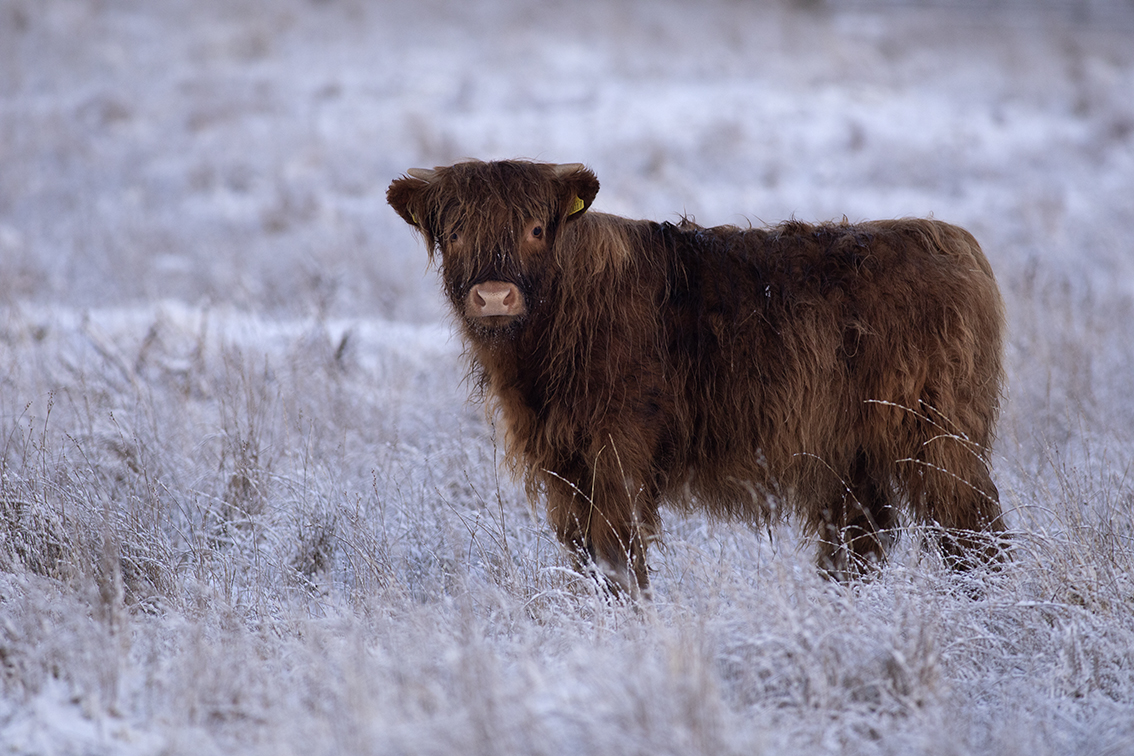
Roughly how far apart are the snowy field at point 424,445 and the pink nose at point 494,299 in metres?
0.86

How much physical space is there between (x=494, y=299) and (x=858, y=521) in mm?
2111

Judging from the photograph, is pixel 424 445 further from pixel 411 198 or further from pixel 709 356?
pixel 709 356

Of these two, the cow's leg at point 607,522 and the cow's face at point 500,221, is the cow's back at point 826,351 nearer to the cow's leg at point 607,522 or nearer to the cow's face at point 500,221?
the cow's leg at point 607,522

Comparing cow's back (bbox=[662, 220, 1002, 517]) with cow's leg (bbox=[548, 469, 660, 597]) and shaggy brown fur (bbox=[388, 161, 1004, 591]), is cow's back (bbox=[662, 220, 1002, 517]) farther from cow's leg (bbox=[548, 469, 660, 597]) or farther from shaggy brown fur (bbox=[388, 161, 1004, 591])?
cow's leg (bbox=[548, 469, 660, 597])

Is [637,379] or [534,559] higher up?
[637,379]

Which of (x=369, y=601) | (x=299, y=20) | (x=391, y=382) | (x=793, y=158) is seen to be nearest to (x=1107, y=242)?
(x=793, y=158)

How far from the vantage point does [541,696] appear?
8.06 ft

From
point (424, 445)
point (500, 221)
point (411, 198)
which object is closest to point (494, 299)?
point (500, 221)

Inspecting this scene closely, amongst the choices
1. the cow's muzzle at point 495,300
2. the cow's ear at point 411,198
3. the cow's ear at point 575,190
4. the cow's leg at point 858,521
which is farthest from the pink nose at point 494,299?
the cow's leg at point 858,521

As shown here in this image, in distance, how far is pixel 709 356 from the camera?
3742 mm

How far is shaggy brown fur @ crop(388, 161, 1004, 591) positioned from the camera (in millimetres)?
3586

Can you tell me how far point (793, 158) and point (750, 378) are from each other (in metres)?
10.6

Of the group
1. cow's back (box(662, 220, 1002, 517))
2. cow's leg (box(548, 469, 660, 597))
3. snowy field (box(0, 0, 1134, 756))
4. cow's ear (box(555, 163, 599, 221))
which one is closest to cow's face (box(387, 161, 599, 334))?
cow's ear (box(555, 163, 599, 221))

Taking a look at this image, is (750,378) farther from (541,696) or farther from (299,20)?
(299,20)
